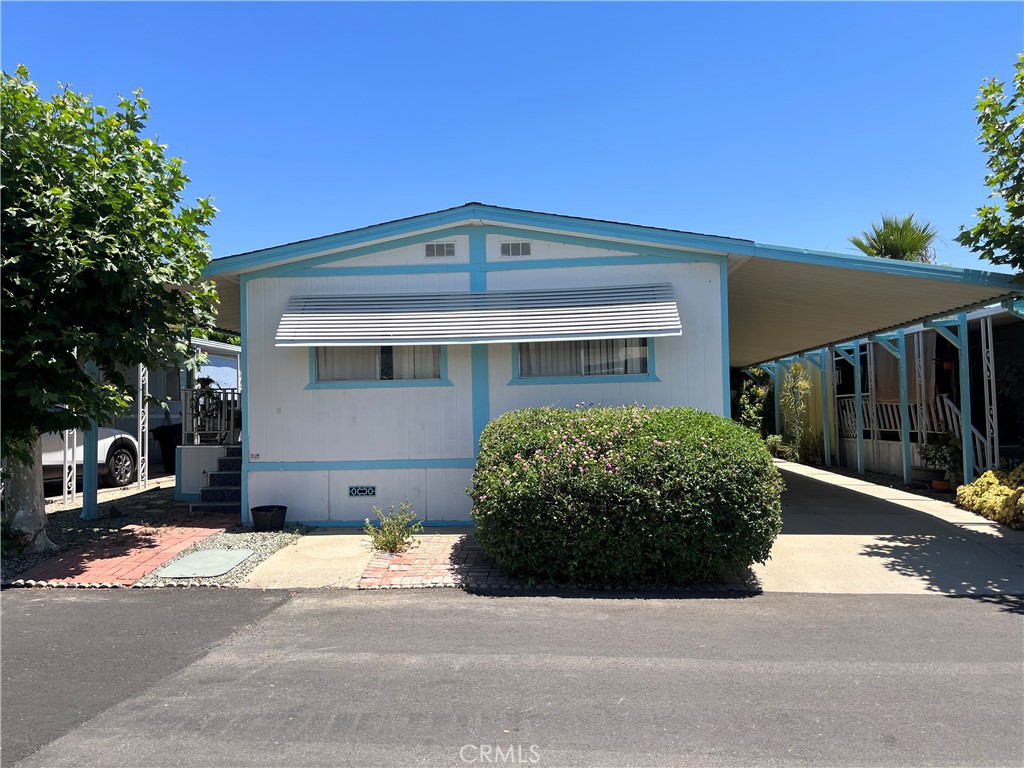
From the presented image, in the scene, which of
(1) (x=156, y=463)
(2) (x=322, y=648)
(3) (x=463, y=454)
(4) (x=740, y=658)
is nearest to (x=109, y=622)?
(2) (x=322, y=648)

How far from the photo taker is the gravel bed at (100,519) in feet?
22.1

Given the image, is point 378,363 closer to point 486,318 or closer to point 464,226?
point 486,318

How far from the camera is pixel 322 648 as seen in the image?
4395mm

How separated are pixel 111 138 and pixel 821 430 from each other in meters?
15.4

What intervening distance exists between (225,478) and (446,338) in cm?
417

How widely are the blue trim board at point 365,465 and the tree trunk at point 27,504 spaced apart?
2.20m

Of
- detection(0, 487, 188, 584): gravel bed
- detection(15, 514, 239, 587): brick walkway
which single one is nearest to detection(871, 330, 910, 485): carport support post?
detection(15, 514, 239, 587): brick walkway

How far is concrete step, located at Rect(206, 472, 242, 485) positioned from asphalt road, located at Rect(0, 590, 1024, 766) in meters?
3.83

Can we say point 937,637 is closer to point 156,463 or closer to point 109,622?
point 109,622

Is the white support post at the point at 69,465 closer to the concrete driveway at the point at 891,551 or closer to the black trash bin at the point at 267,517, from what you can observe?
the black trash bin at the point at 267,517

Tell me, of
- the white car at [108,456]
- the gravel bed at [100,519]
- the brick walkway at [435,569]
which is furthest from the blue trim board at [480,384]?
the white car at [108,456]

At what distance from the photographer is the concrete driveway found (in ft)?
19.1

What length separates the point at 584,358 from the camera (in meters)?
8.05

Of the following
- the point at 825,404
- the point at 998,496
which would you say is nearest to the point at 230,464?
the point at 998,496
